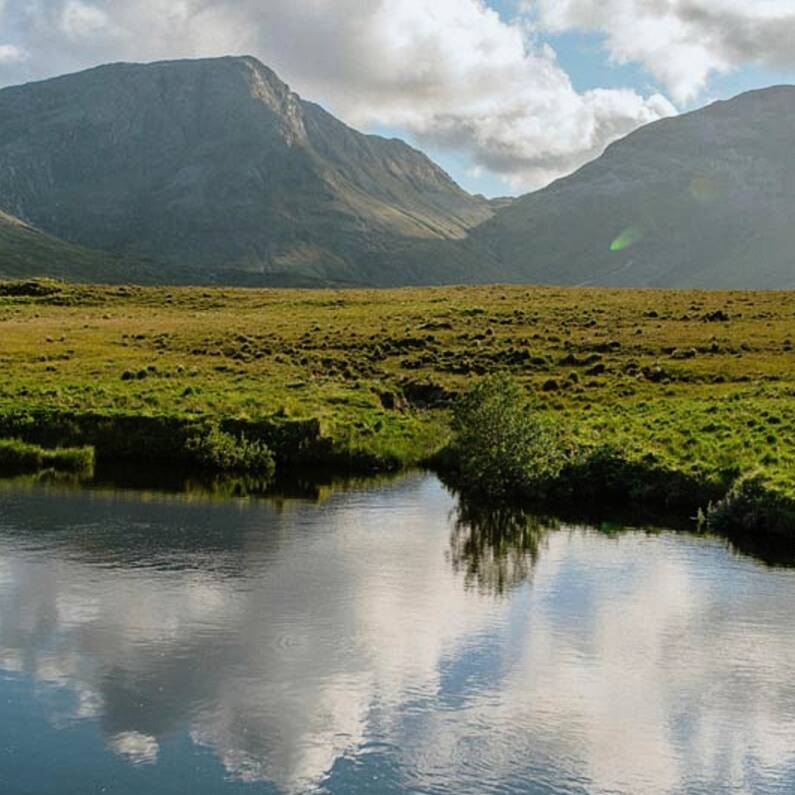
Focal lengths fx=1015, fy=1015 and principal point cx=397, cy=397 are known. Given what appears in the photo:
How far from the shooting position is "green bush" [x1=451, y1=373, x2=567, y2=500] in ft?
165

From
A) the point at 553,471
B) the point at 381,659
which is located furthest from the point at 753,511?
the point at 381,659

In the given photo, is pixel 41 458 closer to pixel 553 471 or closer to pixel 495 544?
pixel 495 544

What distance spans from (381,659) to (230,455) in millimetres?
28148

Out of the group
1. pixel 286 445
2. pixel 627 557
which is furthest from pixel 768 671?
pixel 286 445

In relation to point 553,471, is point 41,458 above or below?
below

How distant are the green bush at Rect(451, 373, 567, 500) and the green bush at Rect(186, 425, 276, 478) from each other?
10.7m

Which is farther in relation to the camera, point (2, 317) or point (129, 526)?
point (2, 317)

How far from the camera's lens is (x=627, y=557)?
39969 millimetres

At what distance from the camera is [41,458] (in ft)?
179

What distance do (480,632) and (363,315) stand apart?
7921 cm

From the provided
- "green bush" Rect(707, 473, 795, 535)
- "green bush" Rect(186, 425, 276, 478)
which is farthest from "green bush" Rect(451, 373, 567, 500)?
"green bush" Rect(186, 425, 276, 478)

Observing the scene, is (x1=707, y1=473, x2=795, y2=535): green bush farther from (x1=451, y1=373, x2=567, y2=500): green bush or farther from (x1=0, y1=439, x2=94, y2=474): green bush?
A: (x1=0, y1=439, x2=94, y2=474): green bush

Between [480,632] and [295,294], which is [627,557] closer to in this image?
[480,632]

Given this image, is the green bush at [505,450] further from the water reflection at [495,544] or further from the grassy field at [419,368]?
the grassy field at [419,368]
